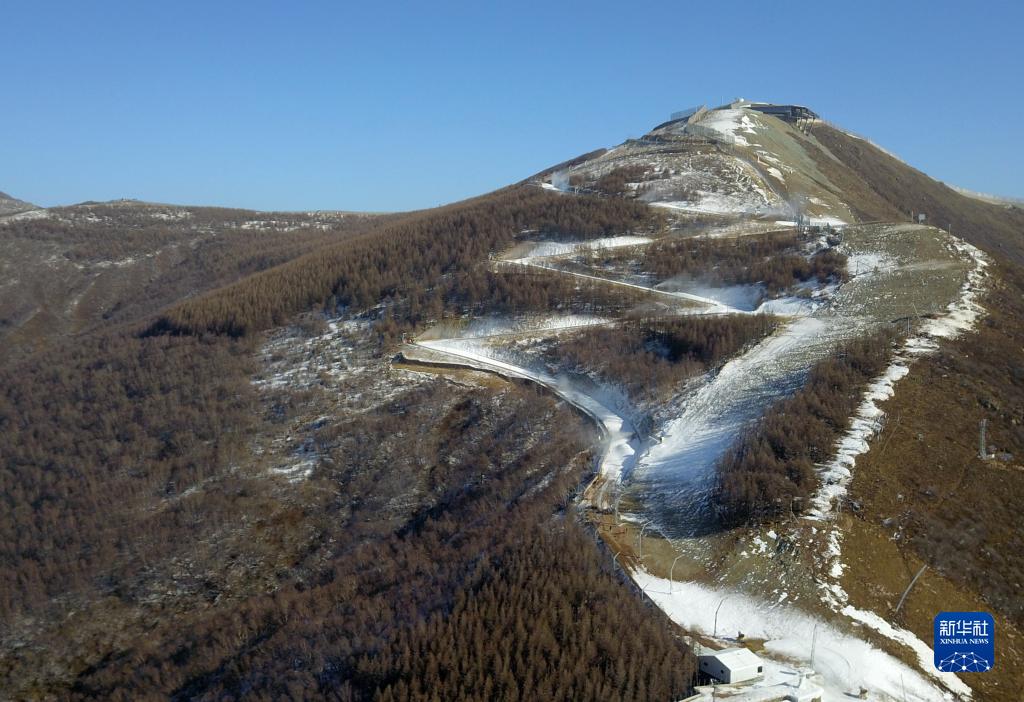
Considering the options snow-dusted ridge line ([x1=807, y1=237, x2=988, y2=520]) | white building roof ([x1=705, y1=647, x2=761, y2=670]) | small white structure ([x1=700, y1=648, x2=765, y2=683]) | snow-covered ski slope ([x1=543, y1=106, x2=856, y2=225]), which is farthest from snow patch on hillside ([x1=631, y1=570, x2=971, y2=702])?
snow-covered ski slope ([x1=543, y1=106, x2=856, y2=225])

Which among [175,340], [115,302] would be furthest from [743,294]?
[115,302]

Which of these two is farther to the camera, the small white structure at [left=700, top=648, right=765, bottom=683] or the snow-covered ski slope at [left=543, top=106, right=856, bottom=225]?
the snow-covered ski slope at [left=543, top=106, right=856, bottom=225]

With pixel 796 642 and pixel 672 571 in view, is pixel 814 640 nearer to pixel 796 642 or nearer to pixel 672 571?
pixel 796 642

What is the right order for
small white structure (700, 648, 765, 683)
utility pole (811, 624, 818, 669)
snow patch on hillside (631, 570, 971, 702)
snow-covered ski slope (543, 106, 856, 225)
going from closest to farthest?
small white structure (700, 648, 765, 683) → snow patch on hillside (631, 570, 971, 702) → utility pole (811, 624, 818, 669) → snow-covered ski slope (543, 106, 856, 225)

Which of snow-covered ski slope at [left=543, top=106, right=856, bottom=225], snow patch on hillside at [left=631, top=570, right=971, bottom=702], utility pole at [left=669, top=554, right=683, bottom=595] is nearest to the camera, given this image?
snow patch on hillside at [left=631, top=570, right=971, bottom=702]

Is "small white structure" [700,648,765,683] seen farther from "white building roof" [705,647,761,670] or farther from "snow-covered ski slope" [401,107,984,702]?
"snow-covered ski slope" [401,107,984,702]

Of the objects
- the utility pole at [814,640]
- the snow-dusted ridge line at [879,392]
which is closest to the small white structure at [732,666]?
the utility pole at [814,640]

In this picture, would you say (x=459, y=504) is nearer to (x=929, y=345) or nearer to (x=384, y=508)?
(x=384, y=508)

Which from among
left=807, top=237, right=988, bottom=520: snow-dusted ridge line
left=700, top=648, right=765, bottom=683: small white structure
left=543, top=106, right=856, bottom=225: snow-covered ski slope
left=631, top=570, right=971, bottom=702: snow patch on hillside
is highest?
left=543, top=106, right=856, bottom=225: snow-covered ski slope

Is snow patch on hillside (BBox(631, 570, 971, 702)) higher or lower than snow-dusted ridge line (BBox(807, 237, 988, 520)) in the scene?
lower
